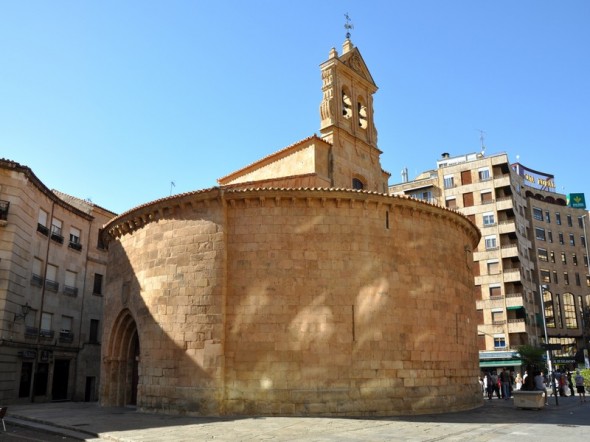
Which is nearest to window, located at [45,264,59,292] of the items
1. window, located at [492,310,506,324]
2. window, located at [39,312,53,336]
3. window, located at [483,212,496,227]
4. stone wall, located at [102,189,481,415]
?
window, located at [39,312,53,336]

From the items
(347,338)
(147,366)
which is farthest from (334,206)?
(147,366)

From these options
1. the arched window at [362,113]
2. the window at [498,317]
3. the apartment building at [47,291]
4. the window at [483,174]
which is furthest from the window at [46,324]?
the window at [483,174]

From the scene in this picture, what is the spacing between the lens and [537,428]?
470 inches

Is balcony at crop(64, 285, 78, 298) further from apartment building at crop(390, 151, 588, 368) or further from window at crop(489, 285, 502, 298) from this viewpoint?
window at crop(489, 285, 502, 298)

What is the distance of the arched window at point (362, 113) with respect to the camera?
2531 centimetres

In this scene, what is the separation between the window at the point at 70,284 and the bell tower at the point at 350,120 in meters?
14.2

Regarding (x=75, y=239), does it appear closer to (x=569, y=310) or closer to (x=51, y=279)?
(x=51, y=279)

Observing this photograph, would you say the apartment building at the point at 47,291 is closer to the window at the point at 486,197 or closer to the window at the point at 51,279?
the window at the point at 51,279

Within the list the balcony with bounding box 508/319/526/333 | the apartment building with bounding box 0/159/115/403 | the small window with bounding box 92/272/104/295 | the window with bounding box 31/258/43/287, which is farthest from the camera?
the balcony with bounding box 508/319/526/333

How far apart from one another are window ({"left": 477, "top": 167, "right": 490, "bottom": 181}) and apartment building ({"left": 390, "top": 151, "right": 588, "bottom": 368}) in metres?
0.09

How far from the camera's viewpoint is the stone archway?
701 inches

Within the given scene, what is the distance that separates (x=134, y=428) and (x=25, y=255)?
1264cm

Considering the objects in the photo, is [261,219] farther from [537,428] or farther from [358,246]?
[537,428]

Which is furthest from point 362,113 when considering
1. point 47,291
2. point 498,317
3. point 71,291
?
point 498,317
